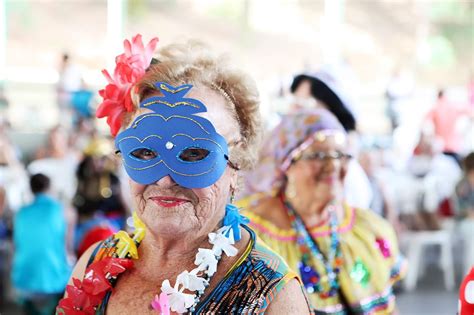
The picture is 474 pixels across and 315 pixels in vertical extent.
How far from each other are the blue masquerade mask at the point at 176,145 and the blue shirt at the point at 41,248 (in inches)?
156

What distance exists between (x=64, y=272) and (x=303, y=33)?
45.6 ft

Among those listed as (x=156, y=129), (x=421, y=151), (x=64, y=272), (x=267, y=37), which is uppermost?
(x=267, y=37)

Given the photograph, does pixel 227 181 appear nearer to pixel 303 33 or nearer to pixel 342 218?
pixel 342 218

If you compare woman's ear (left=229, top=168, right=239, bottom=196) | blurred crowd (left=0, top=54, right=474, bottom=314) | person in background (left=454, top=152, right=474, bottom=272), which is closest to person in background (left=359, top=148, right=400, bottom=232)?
blurred crowd (left=0, top=54, right=474, bottom=314)

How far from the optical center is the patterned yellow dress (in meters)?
3.54

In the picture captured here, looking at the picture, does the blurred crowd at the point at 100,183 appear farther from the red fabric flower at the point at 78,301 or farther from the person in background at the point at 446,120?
the red fabric flower at the point at 78,301

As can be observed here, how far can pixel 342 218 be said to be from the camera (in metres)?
3.82

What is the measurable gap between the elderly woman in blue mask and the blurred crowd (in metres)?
0.44

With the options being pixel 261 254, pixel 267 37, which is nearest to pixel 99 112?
pixel 261 254

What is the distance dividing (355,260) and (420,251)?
594 cm

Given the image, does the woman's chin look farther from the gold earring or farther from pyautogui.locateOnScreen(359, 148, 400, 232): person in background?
pyautogui.locateOnScreen(359, 148, 400, 232): person in background

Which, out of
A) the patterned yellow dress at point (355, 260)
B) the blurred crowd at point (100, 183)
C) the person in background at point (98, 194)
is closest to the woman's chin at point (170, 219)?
the blurred crowd at point (100, 183)

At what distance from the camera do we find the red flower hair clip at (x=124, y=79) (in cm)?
256

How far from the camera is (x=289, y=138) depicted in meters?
3.84
